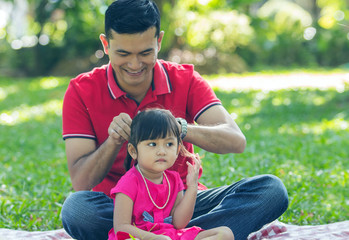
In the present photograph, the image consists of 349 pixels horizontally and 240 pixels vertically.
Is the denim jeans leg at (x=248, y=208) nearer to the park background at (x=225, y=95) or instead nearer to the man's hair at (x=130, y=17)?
the park background at (x=225, y=95)

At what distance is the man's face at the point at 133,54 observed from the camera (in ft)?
10.1

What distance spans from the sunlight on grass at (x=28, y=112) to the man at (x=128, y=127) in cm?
564

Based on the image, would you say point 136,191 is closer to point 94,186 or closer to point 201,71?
point 94,186

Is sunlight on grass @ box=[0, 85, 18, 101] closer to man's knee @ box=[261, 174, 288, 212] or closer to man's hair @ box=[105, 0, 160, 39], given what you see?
man's hair @ box=[105, 0, 160, 39]

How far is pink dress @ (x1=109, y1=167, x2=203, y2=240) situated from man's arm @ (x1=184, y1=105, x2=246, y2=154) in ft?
1.14

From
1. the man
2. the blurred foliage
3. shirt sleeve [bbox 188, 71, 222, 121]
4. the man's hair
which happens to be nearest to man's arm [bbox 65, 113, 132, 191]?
the man

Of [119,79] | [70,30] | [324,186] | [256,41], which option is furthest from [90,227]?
[256,41]

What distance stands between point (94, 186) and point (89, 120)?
410 mm

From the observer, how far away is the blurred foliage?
49.6ft

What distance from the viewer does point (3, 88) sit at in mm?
12898

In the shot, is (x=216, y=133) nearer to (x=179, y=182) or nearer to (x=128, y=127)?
(x=179, y=182)

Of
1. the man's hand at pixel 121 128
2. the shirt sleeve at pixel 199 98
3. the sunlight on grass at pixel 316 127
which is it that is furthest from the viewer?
the sunlight on grass at pixel 316 127

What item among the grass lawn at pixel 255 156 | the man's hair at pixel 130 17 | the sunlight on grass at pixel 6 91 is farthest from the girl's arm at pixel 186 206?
the sunlight on grass at pixel 6 91

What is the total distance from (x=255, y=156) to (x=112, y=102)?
9.37 ft
